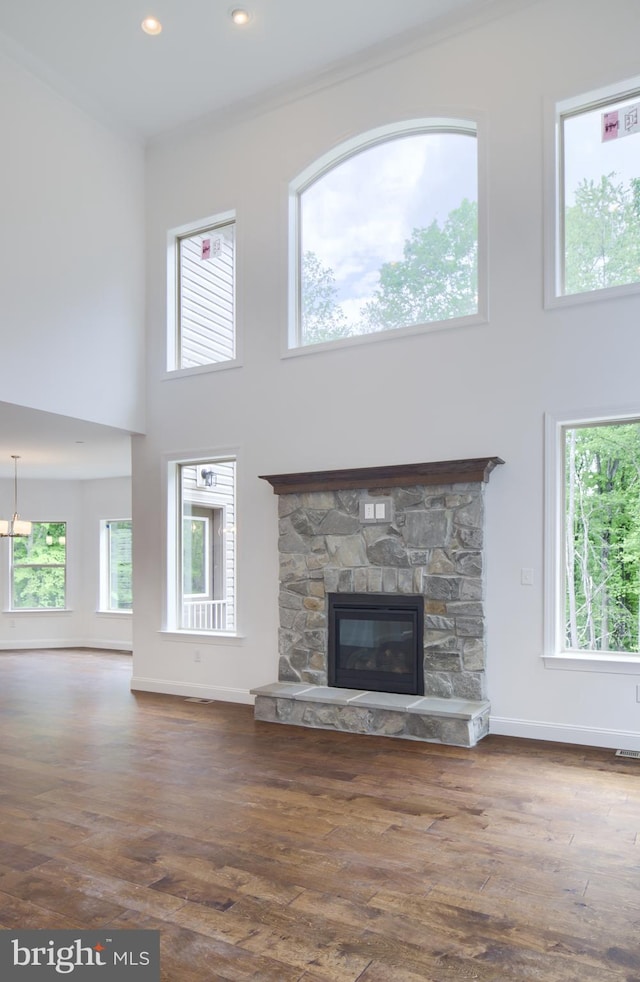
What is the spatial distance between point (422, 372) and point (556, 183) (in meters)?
1.58

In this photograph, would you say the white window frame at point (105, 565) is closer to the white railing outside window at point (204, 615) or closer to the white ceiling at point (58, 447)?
the white ceiling at point (58, 447)

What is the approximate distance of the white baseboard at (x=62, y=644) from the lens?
34.5 feet

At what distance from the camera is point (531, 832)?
3.34 m

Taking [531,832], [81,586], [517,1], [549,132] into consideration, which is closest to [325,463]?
[549,132]

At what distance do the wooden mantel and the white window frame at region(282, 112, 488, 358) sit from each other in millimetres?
1055

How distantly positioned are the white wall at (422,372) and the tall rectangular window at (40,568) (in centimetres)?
451

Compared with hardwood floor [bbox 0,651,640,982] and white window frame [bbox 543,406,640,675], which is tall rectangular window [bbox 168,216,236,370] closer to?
white window frame [bbox 543,406,640,675]

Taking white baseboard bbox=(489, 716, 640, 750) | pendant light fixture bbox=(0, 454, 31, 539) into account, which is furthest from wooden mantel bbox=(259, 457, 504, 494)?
pendant light fixture bbox=(0, 454, 31, 539)

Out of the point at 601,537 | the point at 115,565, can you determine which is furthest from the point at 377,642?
the point at 115,565

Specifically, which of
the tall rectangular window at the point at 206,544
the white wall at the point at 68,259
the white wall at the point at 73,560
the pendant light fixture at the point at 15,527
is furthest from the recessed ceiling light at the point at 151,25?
the white wall at the point at 73,560

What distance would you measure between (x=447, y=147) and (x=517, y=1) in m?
1.04

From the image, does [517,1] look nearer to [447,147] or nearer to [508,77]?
[508,77]

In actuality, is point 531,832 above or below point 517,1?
below

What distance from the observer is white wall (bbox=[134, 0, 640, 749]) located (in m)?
4.84
